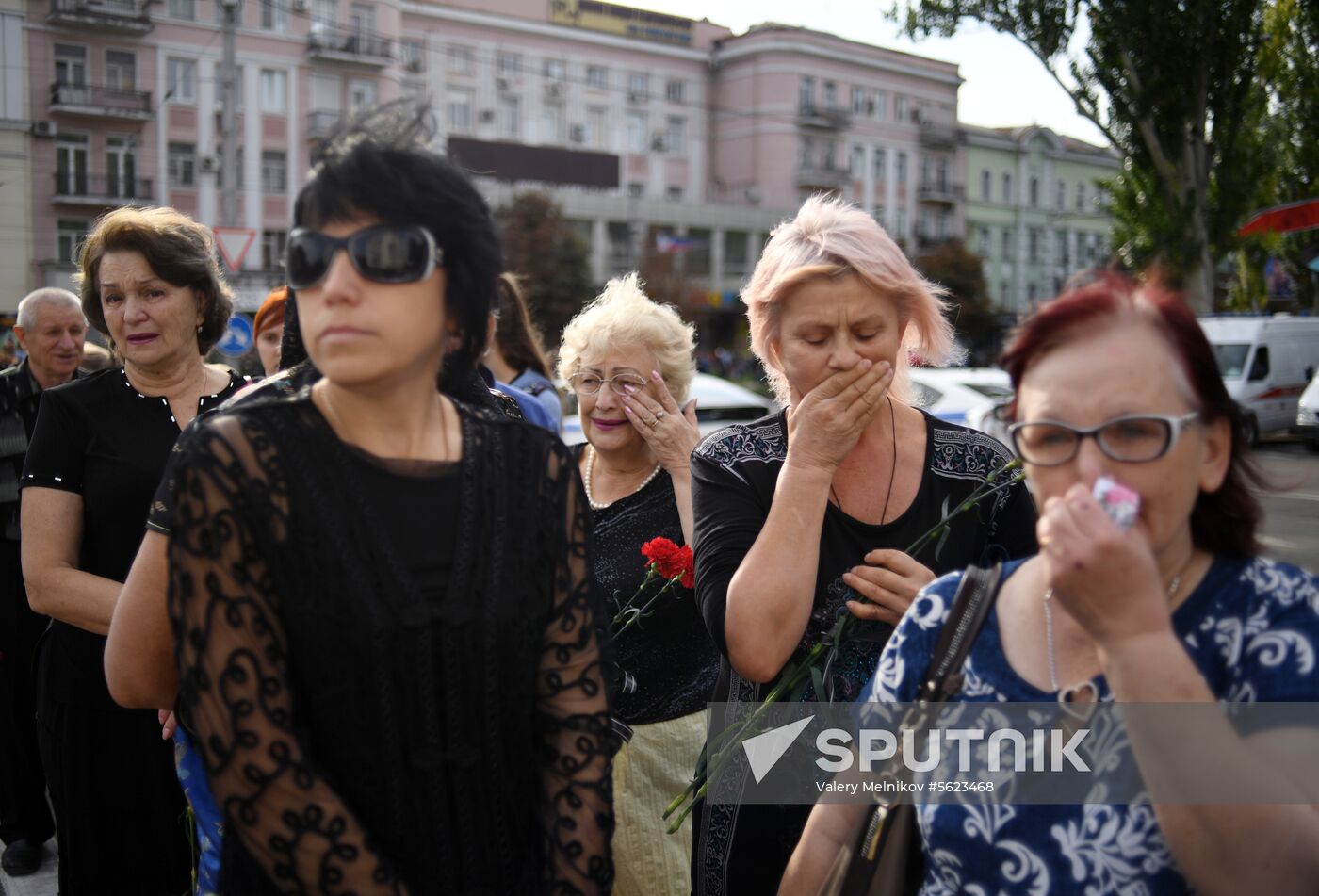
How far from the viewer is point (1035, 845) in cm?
154

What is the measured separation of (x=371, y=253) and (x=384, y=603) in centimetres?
47

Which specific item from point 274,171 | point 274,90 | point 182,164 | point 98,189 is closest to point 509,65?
point 274,90

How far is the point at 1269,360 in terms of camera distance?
21328mm

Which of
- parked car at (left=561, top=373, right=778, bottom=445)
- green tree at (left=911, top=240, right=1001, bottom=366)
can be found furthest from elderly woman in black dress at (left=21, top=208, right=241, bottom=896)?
green tree at (left=911, top=240, right=1001, bottom=366)

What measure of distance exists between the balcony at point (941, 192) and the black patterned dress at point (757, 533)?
2220 inches

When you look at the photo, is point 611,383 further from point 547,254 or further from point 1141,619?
point 547,254

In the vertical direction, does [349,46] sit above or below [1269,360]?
above

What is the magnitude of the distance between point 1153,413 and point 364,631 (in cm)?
105

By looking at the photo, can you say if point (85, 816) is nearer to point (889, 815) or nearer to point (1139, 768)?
point (889, 815)

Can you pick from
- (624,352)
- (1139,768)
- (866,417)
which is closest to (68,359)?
(624,352)

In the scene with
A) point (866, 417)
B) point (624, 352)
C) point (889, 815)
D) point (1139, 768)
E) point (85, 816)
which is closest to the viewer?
point (1139, 768)

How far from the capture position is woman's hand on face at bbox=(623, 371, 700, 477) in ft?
10.6

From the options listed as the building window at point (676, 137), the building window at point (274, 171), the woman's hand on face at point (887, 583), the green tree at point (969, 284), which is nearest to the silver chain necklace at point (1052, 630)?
the woman's hand on face at point (887, 583)

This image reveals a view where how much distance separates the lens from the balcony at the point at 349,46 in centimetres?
3881
